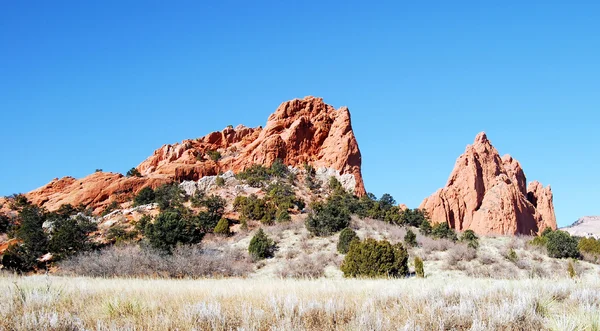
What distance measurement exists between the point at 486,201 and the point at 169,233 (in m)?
45.7

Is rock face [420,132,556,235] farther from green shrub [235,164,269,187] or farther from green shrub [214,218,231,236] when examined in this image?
green shrub [214,218,231,236]

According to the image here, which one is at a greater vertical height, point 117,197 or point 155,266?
point 117,197

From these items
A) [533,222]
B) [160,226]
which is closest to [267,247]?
[160,226]

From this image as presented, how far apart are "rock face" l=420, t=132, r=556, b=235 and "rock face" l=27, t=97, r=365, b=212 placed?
13.0 m

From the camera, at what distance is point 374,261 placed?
71.5ft

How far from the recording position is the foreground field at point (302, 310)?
17.8 ft

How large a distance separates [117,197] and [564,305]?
56781 millimetres

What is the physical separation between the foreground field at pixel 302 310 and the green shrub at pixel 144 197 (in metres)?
45.9

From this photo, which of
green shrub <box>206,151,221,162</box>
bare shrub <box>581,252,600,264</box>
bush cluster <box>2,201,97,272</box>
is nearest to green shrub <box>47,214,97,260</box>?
bush cluster <box>2,201,97,272</box>

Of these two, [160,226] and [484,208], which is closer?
[160,226]

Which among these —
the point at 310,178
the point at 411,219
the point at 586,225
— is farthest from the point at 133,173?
the point at 586,225

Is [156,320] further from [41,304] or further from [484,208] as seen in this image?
[484,208]

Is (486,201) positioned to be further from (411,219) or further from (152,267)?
(152,267)

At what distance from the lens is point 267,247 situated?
100ft
